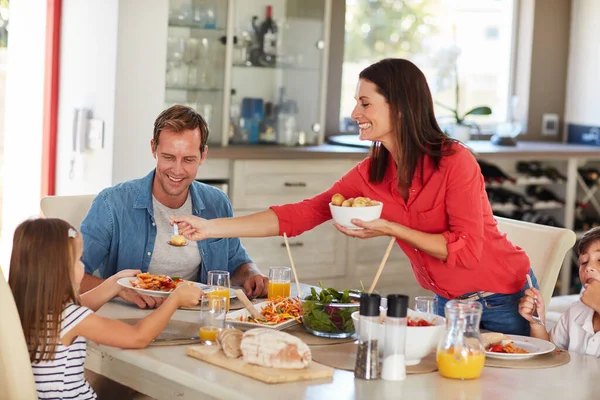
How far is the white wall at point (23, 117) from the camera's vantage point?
452cm

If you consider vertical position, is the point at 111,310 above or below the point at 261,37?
below

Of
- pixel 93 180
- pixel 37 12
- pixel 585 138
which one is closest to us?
pixel 93 180

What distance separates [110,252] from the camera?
2.80 meters

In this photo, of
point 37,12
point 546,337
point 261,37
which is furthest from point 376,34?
point 546,337

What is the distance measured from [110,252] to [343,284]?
238cm

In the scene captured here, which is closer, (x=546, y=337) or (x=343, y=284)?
(x=546, y=337)

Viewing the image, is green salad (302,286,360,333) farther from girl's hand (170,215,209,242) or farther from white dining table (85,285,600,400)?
girl's hand (170,215,209,242)

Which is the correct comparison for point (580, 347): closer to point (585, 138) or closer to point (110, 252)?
point (110, 252)

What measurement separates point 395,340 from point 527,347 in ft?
1.56

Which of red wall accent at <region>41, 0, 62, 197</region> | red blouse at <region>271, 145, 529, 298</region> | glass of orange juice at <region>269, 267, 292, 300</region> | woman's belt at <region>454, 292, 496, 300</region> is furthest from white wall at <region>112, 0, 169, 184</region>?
woman's belt at <region>454, 292, 496, 300</region>

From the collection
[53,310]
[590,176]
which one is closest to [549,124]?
[590,176]

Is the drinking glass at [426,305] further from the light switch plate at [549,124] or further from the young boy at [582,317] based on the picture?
the light switch plate at [549,124]

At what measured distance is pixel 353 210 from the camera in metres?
2.30

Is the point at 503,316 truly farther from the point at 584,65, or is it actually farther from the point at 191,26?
the point at 584,65
